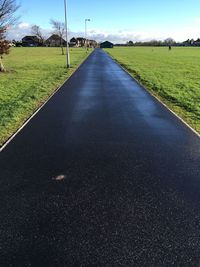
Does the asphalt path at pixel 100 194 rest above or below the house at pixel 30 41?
above

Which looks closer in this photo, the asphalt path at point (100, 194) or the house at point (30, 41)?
the asphalt path at point (100, 194)

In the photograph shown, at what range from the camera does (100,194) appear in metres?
5.64

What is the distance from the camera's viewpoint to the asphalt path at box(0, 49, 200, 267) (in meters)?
4.11

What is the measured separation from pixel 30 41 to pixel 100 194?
18475 cm

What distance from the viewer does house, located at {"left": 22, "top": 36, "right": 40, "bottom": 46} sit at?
172 m

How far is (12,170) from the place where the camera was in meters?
6.66

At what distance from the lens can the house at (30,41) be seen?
17175 cm

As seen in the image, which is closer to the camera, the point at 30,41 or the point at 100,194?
the point at 100,194

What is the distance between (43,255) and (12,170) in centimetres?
295

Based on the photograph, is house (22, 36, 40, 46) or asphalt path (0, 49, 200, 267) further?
house (22, 36, 40, 46)

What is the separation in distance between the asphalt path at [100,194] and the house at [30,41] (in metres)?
170

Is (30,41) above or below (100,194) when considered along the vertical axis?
below

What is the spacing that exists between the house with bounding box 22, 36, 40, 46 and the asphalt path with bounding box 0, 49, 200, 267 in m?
170

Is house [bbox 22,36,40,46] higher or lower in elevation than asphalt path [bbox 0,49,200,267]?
lower
